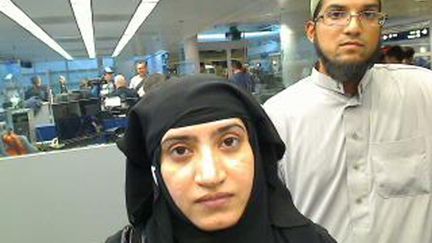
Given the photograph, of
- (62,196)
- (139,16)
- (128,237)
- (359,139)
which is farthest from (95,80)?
(128,237)

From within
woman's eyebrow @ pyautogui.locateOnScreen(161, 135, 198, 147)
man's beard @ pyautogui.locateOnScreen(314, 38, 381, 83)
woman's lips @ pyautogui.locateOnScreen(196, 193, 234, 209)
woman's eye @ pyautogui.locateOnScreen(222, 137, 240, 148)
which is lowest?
woman's lips @ pyautogui.locateOnScreen(196, 193, 234, 209)

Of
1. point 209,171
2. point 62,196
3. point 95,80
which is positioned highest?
point 209,171

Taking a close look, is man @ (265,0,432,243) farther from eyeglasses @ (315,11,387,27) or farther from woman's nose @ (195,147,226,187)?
woman's nose @ (195,147,226,187)

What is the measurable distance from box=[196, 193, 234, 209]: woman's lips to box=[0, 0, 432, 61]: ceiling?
767 cm

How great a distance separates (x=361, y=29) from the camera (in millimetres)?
1180

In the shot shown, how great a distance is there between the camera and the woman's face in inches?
27.2

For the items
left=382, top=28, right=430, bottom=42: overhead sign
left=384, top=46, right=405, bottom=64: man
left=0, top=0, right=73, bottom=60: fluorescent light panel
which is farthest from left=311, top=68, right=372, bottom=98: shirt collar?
left=382, top=28, right=430, bottom=42: overhead sign

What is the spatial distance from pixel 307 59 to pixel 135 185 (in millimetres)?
9474

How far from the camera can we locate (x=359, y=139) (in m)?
1.26

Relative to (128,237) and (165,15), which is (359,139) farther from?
(165,15)

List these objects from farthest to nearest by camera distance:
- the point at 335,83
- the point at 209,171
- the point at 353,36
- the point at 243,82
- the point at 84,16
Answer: the point at 84,16, the point at 243,82, the point at 335,83, the point at 353,36, the point at 209,171

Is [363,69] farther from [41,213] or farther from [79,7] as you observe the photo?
[79,7]

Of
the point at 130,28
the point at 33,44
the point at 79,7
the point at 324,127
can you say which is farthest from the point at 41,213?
the point at 33,44

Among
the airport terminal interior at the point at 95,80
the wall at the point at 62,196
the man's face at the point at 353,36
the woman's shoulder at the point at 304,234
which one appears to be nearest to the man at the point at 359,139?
the man's face at the point at 353,36
